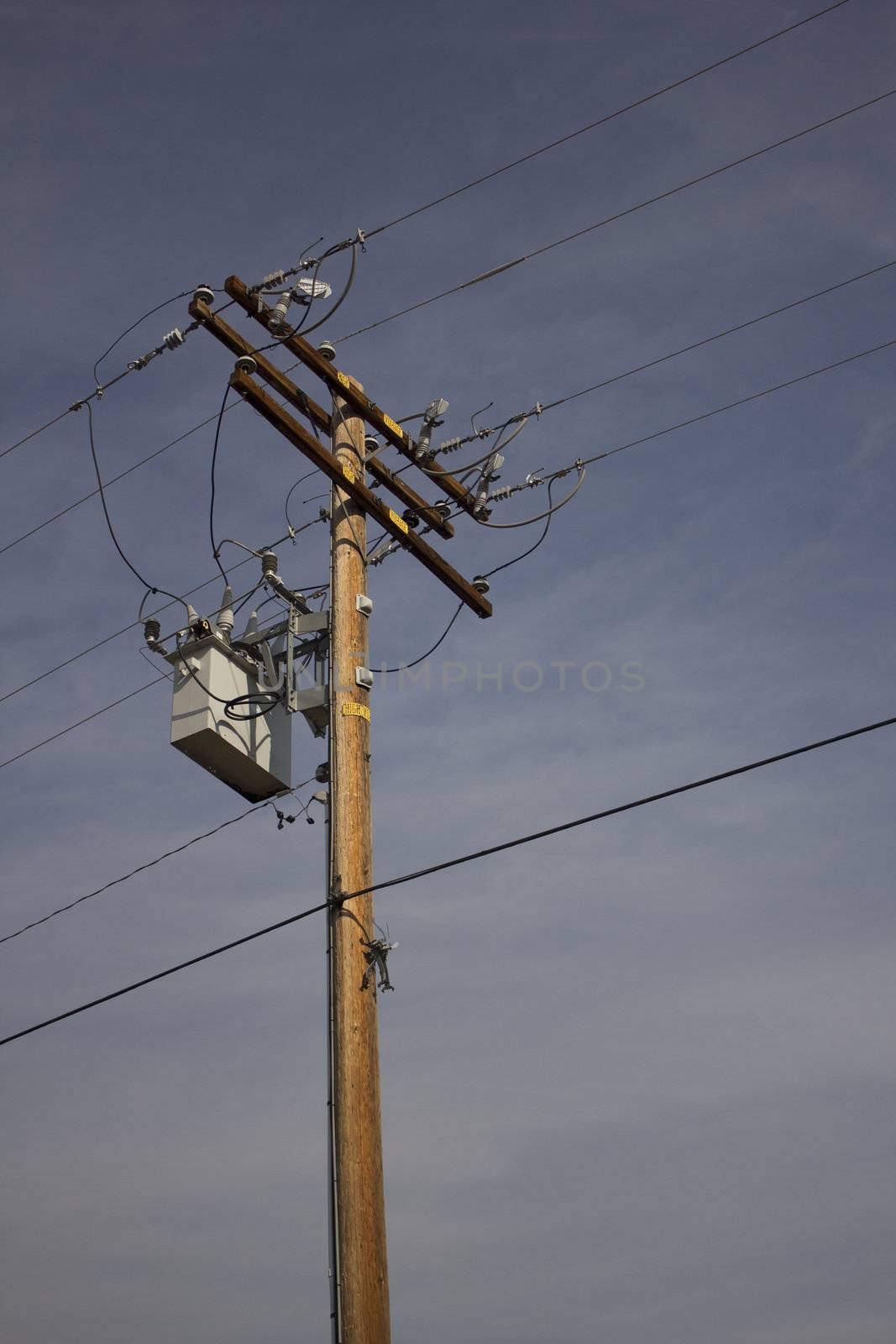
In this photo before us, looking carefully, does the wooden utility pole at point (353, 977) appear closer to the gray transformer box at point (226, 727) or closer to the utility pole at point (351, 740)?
the utility pole at point (351, 740)

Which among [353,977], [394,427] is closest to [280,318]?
[394,427]

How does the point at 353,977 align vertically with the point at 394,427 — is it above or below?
below

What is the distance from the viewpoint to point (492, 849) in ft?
28.7

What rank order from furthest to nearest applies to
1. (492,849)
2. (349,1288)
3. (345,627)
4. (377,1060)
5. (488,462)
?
1. (488,462)
2. (345,627)
3. (492,849)
4. (377,1060)
5. (349,1288)

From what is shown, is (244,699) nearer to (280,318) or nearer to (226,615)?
(226,615)

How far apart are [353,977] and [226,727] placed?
7.70ft

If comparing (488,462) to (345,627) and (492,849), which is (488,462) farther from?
(492,849)

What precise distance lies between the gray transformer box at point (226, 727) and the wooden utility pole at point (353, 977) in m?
0.95

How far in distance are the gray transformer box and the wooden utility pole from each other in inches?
37.6

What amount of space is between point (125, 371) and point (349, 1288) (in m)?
7.36

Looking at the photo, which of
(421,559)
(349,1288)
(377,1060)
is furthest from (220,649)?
(349,1288)

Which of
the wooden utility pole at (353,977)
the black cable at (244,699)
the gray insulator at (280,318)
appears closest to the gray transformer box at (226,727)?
the black cable at (244,699)

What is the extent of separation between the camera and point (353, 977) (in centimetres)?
832

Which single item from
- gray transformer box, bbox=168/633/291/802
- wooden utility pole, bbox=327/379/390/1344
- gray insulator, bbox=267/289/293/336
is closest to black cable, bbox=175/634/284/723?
gray transformer box, bbox=168/633/291/802
